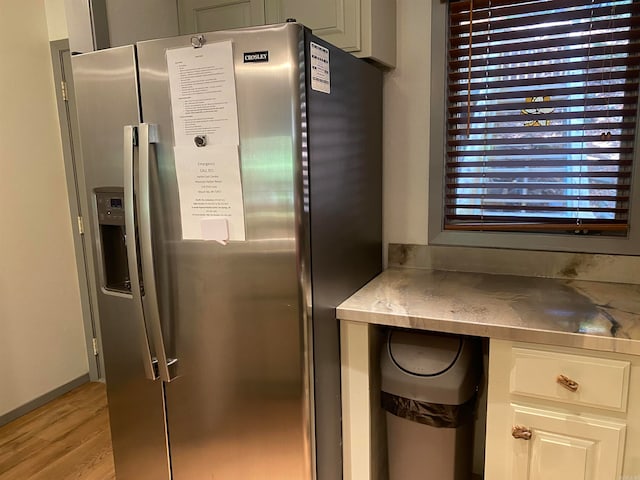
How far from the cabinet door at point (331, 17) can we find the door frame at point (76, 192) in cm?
158

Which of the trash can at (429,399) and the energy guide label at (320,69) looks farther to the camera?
the trash can at (429,399)

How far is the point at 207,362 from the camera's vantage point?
5.13 ft

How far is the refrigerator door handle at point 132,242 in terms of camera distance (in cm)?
148

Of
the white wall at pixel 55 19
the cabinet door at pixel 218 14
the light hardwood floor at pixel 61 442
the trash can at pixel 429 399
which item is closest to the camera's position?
the trash can at pixel 429 399

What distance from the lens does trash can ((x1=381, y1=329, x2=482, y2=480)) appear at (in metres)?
1.60

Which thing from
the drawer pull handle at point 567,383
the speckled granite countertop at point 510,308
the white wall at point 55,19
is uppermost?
the white wall at point 55,19

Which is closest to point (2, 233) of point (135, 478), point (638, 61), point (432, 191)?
point (135, 478)

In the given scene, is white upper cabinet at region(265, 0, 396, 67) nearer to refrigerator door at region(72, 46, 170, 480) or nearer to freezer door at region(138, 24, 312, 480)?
freezer door at region(138, 24, 312, 480)

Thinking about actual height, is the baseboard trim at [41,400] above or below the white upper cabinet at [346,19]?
below

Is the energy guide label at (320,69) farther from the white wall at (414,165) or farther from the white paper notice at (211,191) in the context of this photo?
the white wall at (414,165)

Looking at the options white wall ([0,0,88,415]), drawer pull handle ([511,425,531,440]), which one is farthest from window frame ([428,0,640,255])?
white wall ([0,0,88,415])

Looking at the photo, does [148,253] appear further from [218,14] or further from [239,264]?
[218,14]

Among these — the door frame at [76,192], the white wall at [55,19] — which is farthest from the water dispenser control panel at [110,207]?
the white wall at [55,19]

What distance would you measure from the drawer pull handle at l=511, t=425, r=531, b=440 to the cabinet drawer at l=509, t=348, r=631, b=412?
109 mm
